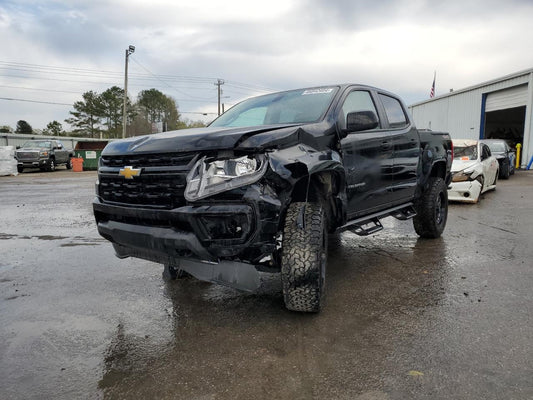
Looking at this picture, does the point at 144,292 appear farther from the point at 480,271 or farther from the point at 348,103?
the point at 480,271

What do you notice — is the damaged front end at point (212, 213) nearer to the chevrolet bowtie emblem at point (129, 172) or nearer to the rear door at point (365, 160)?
the chevrolet bowtie emblem at point (129, 172)

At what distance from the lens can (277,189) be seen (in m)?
2.79

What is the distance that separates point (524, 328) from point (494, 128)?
34578 millimetres

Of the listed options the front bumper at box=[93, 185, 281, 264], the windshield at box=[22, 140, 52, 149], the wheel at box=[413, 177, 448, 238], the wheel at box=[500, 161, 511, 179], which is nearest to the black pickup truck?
the front bumper at box=[93, 185, 281, 264]

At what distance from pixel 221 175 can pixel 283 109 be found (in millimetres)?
1561

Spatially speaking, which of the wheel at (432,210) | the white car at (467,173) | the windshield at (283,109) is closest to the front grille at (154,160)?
the windshield at (283,109)

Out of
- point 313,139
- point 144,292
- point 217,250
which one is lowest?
point 144,292

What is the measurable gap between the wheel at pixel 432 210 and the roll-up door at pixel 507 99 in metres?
18.4

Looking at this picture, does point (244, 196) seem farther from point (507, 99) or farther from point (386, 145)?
point (507, 99)

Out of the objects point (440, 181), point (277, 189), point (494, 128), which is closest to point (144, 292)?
point (277, 189)

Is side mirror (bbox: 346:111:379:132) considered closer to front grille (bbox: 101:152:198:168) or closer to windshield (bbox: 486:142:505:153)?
front grille (bbox: 101:152:198:168)

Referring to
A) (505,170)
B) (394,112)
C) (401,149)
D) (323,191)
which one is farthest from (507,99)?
(323,191)

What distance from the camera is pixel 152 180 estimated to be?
289cm

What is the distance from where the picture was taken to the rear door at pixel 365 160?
3688 millimetres
